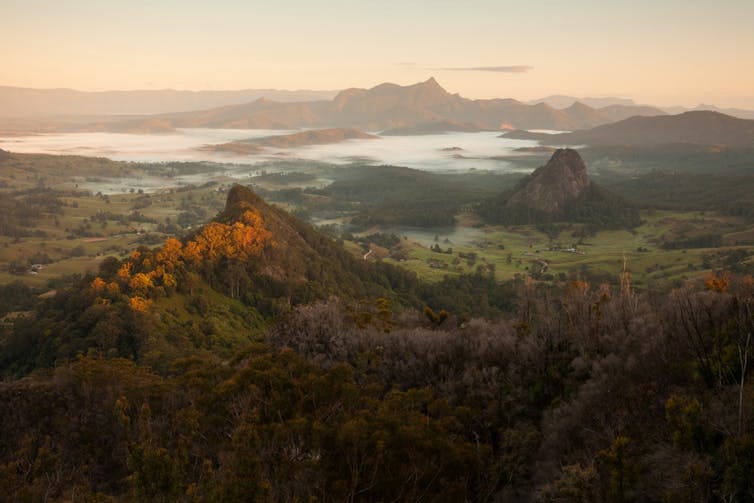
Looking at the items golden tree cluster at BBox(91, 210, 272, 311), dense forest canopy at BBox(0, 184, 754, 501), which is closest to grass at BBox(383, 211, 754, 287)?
golden tree cluster at BBox(91, 210, 272, 311)

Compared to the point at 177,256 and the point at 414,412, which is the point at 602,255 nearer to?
the point at 177,256

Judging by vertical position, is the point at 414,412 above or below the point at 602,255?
above

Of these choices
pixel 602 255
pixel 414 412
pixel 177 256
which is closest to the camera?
pixel 414 412

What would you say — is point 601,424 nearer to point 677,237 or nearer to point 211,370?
point 211,370

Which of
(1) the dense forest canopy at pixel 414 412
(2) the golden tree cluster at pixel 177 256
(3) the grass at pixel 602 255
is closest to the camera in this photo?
(1) the dense forest canopy at pixel 414 412

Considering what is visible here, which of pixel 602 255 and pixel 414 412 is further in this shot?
pixel 602 255

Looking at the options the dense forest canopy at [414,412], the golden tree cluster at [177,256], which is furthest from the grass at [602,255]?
the dense forest canopy at [414,412]

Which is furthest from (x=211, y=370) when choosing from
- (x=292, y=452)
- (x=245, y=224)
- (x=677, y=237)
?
(x=677, y=237)

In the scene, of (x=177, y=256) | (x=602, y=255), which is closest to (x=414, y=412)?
A: (x=177, y=256)

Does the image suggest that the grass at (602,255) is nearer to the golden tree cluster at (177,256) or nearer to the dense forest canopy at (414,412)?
the golden tree cluster at (177,256)

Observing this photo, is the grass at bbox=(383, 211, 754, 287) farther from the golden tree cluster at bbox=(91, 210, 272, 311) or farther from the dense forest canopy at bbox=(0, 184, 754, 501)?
the dense forest canopy at bbox=(0, 184, 754, 501)

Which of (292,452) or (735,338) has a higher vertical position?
(735,338)
